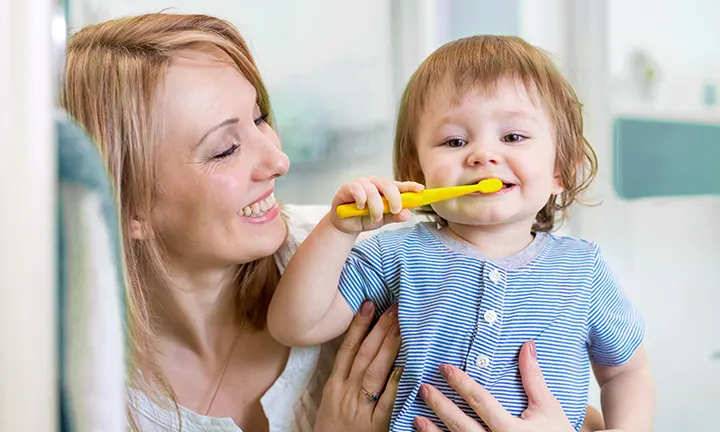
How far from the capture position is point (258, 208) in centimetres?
97

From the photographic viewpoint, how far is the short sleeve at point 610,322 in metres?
Answer: 0.98

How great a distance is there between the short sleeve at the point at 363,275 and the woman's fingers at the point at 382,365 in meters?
0.06

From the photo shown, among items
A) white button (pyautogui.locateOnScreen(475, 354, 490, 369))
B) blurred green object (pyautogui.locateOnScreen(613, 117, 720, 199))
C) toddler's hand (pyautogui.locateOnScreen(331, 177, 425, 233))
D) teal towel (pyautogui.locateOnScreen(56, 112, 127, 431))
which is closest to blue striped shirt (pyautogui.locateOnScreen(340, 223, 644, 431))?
white button (pyautogui.locateOnScreen(475, 354, 490, 369))

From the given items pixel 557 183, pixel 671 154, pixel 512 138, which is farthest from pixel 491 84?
pixel 671 154

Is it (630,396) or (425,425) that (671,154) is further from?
(425,425)

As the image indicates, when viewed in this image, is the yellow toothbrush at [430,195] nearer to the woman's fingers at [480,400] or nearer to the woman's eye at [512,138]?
the woman's eye at [512,138]


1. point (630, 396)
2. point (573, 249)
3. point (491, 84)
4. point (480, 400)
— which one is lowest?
point (630, 396)

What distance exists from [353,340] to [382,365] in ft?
0.22

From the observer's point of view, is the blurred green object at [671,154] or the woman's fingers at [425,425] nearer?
the woman's fingers at [425,425]

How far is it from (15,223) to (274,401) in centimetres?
64

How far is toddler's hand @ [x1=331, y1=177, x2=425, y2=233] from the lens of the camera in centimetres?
84

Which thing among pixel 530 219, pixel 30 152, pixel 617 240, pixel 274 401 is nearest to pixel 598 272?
pixel 530 219

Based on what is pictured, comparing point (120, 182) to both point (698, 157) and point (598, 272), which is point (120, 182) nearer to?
point (598, 272)

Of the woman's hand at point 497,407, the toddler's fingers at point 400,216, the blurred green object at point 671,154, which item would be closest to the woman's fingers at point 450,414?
the woman's hand at point 497,407
